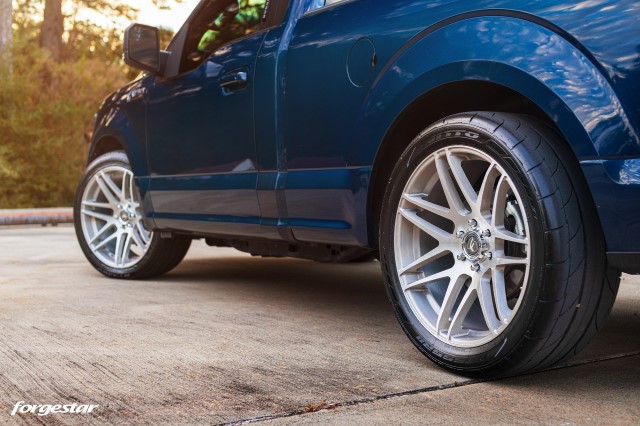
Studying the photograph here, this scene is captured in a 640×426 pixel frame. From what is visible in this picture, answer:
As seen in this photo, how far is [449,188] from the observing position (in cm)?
293

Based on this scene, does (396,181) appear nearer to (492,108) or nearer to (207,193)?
(492,108)

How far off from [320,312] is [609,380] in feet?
5.73

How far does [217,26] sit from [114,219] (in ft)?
5.39

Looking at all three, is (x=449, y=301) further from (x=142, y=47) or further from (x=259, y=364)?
(x=142, y=47)

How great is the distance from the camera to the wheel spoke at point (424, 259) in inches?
118

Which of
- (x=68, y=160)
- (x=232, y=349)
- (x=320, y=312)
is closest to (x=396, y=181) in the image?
(x=232, y=349)

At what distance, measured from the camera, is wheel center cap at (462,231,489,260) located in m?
2.80

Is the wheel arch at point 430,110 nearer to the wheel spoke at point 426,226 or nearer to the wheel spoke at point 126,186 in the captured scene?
the wheel spoke at point 426,226

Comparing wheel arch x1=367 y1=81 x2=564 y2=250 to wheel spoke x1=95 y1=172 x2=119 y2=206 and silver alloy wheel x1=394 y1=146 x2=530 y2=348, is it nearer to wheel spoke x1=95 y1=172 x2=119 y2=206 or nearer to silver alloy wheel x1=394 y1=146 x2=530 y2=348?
silver alloy wheel x1=394 y1=146 x2=530 y2=348

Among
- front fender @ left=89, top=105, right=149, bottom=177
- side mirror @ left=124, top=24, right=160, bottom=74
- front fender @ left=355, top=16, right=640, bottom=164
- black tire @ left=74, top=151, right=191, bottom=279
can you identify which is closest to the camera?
front fender @ left=355, top=16, right=640, bottom=164

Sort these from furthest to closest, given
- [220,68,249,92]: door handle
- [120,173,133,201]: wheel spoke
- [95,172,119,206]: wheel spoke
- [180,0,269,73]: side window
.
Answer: [95,172,119,206]: wheel spoke < [120,173,133,201]: wheel spoke < [180,0,269,73]: side window < [220,68,249,92]: door handle

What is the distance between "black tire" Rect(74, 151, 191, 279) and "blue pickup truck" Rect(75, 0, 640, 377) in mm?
822

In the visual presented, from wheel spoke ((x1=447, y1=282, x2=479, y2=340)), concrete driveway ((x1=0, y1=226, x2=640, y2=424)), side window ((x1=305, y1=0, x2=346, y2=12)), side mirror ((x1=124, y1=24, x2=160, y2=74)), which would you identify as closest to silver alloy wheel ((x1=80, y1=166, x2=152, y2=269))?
concrete driveway ((x1=0, y1=226, x2=640, y2=424))

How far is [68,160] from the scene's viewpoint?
16.7 m
